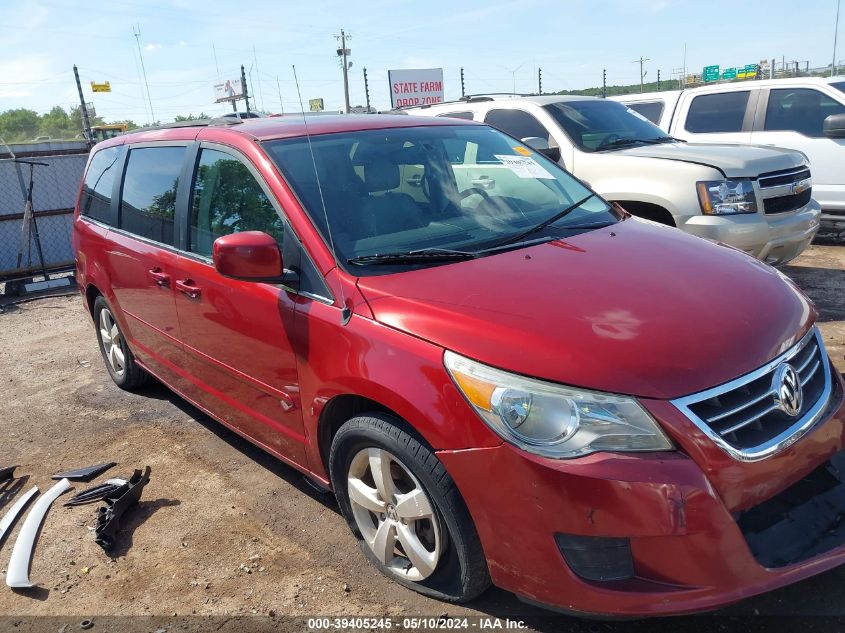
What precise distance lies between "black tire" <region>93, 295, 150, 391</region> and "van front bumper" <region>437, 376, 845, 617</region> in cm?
358

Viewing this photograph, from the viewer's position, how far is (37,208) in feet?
33.6

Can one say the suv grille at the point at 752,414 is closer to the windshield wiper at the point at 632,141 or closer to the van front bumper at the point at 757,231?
the van front bumper at the point at 757,231

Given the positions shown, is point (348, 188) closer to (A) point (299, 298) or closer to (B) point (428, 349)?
(A) point (299, 298)

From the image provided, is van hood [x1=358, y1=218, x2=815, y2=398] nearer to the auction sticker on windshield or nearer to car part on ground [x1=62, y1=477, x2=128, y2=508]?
the auction sticker on windshield

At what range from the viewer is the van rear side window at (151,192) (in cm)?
390

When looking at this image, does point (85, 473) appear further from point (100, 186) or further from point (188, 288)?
point (100, 186)

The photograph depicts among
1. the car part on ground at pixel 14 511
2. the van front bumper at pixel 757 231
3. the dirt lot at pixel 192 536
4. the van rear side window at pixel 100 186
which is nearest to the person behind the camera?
the dirt lot at pixel 192 536

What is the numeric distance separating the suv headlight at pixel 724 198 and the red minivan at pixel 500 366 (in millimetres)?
2233

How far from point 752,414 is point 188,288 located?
2656 mm

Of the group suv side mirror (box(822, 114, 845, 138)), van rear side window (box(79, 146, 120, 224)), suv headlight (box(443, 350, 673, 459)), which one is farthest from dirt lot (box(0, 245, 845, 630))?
suv side mirror (box(822, 114, 845, 138))

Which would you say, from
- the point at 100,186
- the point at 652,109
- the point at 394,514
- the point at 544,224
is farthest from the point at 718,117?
the point at 394,514

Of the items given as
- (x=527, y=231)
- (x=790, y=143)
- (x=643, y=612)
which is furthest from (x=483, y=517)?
(x=790, y=143)

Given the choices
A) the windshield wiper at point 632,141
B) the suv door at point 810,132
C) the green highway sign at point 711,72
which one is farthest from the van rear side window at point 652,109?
the green highway sign at point 711,72

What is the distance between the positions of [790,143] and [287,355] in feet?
25.4
